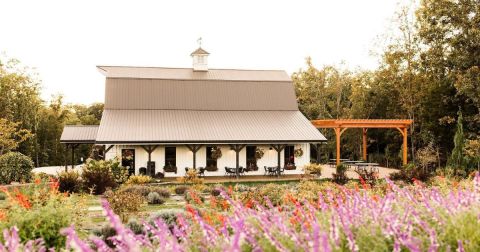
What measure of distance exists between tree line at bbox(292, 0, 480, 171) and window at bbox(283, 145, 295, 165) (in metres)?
7.11

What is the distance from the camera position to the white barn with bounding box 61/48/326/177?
24.6 m

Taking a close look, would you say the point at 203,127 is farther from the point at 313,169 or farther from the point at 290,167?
the point at 313,169

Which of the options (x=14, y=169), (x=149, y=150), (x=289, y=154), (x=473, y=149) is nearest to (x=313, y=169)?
(x=289, y=154)

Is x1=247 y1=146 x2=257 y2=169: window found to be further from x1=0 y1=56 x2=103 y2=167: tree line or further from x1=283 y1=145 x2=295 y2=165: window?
x1=0 y1=56 x2=103 y2=167: tree line

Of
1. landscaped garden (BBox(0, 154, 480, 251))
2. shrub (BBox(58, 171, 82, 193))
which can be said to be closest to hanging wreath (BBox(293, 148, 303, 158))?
landscaped garden (BBox(0, 154, 480, 251))

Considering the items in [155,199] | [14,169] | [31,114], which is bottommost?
[155,199]

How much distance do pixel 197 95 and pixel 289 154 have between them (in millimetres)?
6771

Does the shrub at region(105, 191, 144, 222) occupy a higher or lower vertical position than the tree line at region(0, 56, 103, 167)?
lower

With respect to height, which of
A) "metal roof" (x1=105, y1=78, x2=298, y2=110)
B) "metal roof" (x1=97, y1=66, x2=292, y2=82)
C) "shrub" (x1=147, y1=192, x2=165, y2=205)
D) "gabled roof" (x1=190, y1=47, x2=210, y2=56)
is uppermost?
"gabled roof" (x1=190, y1=47, x2=210, y2=56)

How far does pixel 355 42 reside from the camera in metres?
36.8

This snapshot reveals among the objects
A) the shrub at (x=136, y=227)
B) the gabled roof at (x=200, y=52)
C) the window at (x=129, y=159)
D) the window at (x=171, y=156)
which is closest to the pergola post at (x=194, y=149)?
the window at (x=171, y=156)

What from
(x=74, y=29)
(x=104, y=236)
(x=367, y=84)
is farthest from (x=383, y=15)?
(x=104, y=236)

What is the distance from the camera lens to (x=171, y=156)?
25.2 m

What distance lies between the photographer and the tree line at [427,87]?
Result: 24.8 metres
